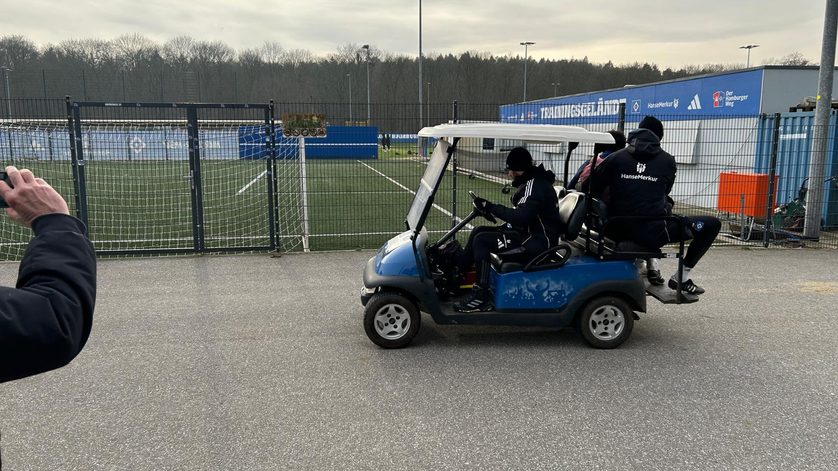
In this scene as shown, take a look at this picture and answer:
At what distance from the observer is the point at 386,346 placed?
5207mm

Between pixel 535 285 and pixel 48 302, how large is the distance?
13.5ft

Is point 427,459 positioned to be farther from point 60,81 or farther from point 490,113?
point 60,81

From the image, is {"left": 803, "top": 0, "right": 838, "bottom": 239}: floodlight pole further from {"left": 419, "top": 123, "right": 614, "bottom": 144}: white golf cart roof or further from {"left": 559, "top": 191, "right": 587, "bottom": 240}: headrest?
{"left": 419, "top": 123, "right": 614, "bottom": 144}: white golf cart roof

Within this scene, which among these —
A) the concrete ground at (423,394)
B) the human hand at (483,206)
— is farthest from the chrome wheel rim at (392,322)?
the human hand at (483,206)

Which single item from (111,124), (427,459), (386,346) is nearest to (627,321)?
(386,346)

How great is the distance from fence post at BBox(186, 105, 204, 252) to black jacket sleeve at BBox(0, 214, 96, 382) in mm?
7479

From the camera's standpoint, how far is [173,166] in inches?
500

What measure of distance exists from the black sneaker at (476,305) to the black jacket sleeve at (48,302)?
12.6 ft

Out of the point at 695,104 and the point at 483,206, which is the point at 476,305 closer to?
the point at 483,206

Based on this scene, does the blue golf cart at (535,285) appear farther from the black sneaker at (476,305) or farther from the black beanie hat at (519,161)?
the black beanie hat at (519,161)

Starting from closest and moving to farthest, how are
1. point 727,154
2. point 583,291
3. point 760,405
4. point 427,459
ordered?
point 427,459, point 760,405, point 583,291, point 727,154

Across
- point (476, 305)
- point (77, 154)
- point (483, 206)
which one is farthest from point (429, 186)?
point (77, 154)

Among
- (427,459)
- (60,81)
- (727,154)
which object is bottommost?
(427,459)

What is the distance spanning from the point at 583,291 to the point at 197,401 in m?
3.14
